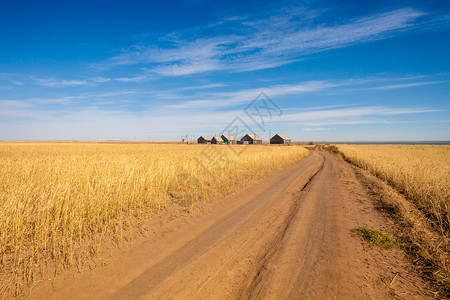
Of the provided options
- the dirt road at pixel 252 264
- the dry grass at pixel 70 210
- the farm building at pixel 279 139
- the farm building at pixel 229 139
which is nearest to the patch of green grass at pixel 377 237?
the dirt road at pixel 252 264

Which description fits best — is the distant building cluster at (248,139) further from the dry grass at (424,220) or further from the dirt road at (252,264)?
the dirt road at (252,264)

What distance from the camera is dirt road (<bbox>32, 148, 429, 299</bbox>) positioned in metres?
2.81

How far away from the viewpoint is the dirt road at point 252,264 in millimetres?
2809

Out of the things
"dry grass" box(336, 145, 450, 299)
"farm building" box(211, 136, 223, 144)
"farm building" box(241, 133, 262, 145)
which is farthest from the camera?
"farm building" box(211, 136, 223, 144)

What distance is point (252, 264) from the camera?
3447 millimetres

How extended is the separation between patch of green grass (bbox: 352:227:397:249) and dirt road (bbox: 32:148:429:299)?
18 centimetres

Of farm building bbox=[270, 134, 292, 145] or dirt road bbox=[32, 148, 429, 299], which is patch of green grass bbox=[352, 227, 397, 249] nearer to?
dirt road bbox=[32, 148, 429, 299]

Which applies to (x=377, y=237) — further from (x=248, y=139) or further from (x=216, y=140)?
(x=216, y=140)

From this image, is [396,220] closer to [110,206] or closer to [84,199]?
[110,206]

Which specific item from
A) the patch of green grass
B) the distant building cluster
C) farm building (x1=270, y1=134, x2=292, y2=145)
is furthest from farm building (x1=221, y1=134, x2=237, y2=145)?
the patch of green grass

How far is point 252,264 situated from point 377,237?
3.13 meters

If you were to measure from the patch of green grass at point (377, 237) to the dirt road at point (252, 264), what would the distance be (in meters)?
0.18

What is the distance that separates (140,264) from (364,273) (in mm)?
3808

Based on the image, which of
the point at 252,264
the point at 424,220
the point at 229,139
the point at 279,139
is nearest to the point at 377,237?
the point at 424,220
